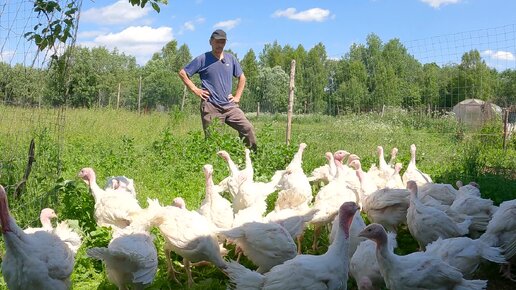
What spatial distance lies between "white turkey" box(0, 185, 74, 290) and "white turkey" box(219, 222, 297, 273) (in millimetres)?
1419

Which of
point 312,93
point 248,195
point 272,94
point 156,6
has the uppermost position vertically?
point 156,6

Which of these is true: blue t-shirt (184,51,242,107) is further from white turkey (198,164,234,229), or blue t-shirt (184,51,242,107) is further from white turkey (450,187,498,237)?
white turkey (450,187,498,237)

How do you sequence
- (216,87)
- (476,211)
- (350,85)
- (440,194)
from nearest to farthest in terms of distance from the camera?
(476,211), (440,194), (216,87), (350,85)

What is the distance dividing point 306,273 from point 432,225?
180 centimetres

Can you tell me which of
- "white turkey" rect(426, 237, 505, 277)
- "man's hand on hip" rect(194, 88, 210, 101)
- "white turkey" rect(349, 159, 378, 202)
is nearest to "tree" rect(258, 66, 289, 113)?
"man's hand on hip" rect(194, 88, 210, 101)

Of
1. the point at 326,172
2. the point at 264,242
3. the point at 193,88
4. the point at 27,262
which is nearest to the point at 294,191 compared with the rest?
the point at 326,172

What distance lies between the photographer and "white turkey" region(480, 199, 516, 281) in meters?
4.39

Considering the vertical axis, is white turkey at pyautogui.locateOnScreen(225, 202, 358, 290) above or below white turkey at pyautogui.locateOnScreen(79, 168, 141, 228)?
below

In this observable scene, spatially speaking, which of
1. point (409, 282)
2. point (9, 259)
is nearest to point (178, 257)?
point (9, 259)

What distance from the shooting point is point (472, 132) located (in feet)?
32.3

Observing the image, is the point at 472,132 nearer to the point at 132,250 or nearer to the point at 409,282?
the point at 409,282

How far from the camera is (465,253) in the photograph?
405 cm

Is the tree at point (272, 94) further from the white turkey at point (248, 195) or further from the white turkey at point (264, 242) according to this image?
the white turkey at point (264, 242)

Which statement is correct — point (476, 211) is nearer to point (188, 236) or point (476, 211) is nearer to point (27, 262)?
point (188, 236)
